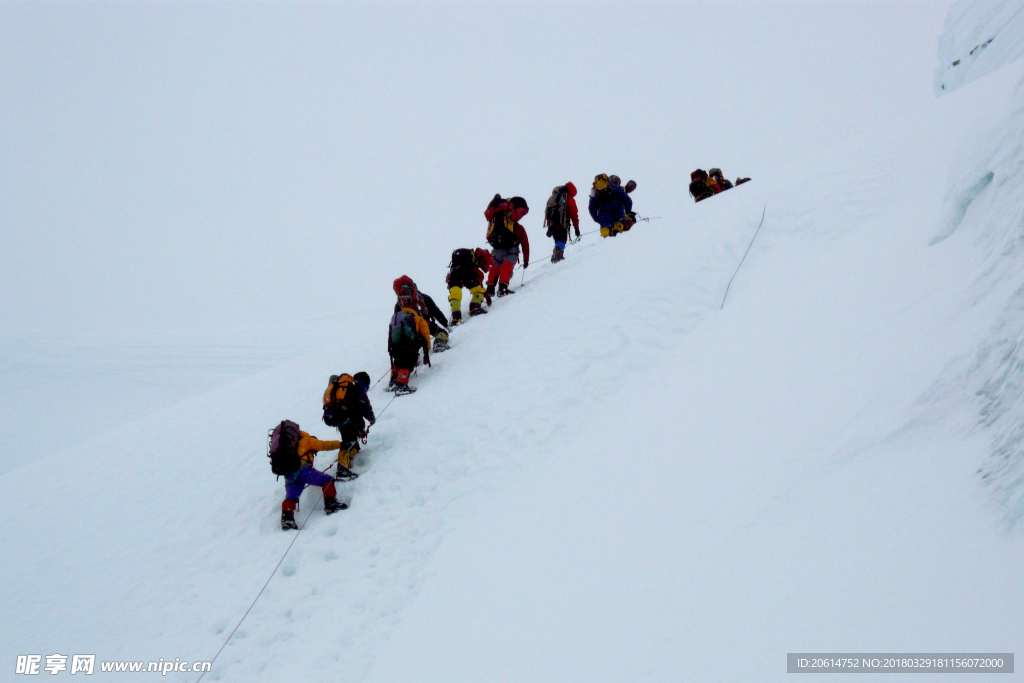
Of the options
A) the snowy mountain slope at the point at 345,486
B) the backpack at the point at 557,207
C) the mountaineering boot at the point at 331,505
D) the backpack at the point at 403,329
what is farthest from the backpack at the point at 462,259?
the mountaineering boot at the point at 331,505

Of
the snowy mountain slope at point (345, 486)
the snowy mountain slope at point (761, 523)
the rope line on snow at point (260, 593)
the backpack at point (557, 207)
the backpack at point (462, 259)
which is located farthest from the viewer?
the backpack at point (557, 207)

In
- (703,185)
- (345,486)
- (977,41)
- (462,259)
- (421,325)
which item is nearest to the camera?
(345,486)

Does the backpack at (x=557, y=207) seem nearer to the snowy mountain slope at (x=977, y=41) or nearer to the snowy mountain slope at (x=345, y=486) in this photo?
the snowy mountain slope at (x=345, y=486)

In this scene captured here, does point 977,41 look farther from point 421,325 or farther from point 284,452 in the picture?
point 284,452

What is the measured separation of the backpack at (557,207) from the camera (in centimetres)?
1191

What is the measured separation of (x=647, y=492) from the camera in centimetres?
570

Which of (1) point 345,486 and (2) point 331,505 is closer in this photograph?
(2) point 331,505

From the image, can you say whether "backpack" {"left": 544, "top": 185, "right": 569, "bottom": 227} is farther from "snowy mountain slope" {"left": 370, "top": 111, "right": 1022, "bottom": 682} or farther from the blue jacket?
"snowy mountain slope" {"left": 370, "top": 111, "right": 1022, "bottom": 682}

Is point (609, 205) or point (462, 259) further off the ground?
point (609, 205)

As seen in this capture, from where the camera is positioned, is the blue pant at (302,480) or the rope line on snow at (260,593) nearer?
the rope line on snow at (260,593)

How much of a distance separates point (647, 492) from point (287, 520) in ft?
13.3

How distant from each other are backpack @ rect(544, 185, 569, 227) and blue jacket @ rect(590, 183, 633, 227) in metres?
1.60

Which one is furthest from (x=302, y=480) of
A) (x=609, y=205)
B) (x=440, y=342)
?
(x=609, y=205)

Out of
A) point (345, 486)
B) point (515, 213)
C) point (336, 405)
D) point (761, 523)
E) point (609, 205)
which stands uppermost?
point (609, 205)
